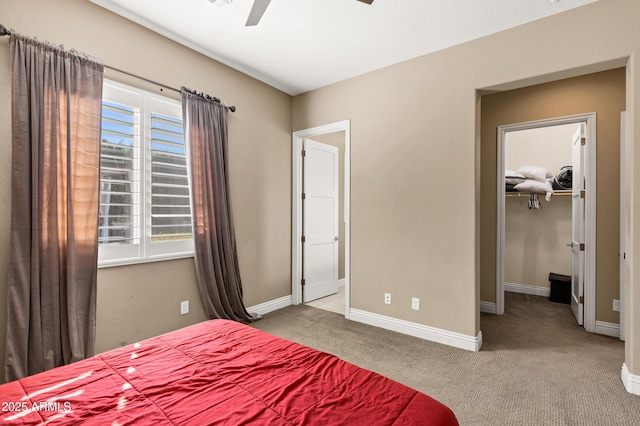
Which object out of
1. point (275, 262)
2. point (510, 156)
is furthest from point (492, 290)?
point (275, 262)

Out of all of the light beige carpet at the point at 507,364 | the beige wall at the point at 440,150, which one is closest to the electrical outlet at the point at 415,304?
the beige wall at the point at 440,150

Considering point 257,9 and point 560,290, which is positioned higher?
point 257,9

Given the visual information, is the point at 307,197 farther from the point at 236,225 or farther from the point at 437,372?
the point at 437,372

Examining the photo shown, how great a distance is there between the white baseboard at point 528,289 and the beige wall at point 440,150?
1.66 meters

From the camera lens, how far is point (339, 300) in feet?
15.3

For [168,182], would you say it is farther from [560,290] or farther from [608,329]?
[560,290]

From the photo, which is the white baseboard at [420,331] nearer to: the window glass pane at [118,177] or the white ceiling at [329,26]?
the window glass pane at [118,177]

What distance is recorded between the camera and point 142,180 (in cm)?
282

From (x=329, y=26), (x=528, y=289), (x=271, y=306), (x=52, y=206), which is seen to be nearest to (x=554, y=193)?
(x=528, y=289)

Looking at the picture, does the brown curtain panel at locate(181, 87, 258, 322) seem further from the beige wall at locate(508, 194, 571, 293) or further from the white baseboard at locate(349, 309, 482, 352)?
the beige wall at locate(508, 194, 571, 293)

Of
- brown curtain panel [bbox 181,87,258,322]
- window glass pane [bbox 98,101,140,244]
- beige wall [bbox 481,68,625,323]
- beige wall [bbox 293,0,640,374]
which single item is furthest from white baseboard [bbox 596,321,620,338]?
window glass pane [bbox 98,101,140,244]

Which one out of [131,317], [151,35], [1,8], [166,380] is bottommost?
[131,317]

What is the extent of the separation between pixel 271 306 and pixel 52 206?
259cm

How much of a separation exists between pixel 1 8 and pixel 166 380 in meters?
2.62
